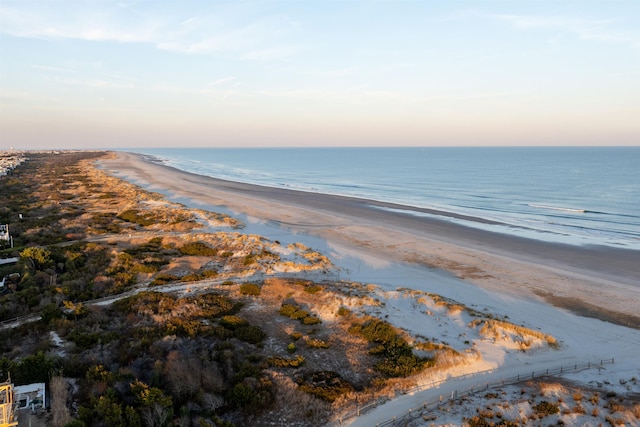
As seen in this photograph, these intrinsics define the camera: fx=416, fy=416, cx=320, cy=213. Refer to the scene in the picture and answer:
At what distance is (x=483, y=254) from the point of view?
37969 mm

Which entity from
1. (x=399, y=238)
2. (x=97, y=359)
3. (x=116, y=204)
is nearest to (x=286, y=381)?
(x=97, y=359)

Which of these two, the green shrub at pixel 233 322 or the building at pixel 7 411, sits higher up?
the building at pixel 7 411

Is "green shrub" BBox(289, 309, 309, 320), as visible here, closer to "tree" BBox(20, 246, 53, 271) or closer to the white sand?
the white sand

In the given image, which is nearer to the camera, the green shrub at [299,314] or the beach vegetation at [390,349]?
the beach vegetation at [390,349]

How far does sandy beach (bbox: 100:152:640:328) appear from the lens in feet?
91.6

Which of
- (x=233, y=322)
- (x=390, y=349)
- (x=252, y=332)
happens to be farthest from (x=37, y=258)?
(x=390, y=349)

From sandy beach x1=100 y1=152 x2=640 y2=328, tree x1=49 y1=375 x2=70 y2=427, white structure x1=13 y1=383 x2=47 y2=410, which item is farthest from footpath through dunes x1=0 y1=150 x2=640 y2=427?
sandy beach x1=100 y1=152 x2=640 y2=328

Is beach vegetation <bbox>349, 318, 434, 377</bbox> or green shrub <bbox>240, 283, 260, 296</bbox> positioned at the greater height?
green shrub <bbox>240, 283, 260, 296</bbox>

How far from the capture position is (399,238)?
43.9m

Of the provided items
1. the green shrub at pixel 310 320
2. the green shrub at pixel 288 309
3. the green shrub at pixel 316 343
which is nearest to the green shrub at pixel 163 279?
the green shrub at pixel 288 309

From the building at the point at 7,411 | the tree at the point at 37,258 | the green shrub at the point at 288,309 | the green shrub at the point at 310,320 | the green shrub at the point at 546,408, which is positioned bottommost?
the green shrub at the point at 310,320

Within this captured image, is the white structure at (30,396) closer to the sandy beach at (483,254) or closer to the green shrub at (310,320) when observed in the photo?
the green shrub at (310,320)

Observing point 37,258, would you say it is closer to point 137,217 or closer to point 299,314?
point 299,314

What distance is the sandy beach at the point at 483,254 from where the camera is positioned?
2791cm
